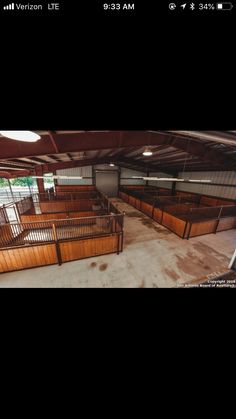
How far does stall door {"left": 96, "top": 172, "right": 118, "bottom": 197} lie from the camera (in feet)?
42.1

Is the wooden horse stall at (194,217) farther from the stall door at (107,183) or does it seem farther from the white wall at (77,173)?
the white wall at (77,173)

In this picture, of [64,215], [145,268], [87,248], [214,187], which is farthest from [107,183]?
[145,268]

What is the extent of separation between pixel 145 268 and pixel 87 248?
185 centimetres

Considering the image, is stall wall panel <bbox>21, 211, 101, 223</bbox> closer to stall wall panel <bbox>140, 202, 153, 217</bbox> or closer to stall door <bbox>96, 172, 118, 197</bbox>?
stall wall panel <bbox>140, 202, 153, 217</bbox>

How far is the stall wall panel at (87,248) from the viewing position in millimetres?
3932

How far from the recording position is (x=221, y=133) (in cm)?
225

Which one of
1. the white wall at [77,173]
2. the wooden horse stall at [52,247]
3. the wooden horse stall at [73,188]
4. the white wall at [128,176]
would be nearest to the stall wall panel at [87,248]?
the wooden horse stall at [52,247]

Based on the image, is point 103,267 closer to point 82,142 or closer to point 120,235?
point 120,235

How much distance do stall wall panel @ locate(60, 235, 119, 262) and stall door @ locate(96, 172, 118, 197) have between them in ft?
30.3

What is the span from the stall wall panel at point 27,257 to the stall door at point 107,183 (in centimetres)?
969

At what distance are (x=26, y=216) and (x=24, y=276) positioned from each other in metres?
3.41
